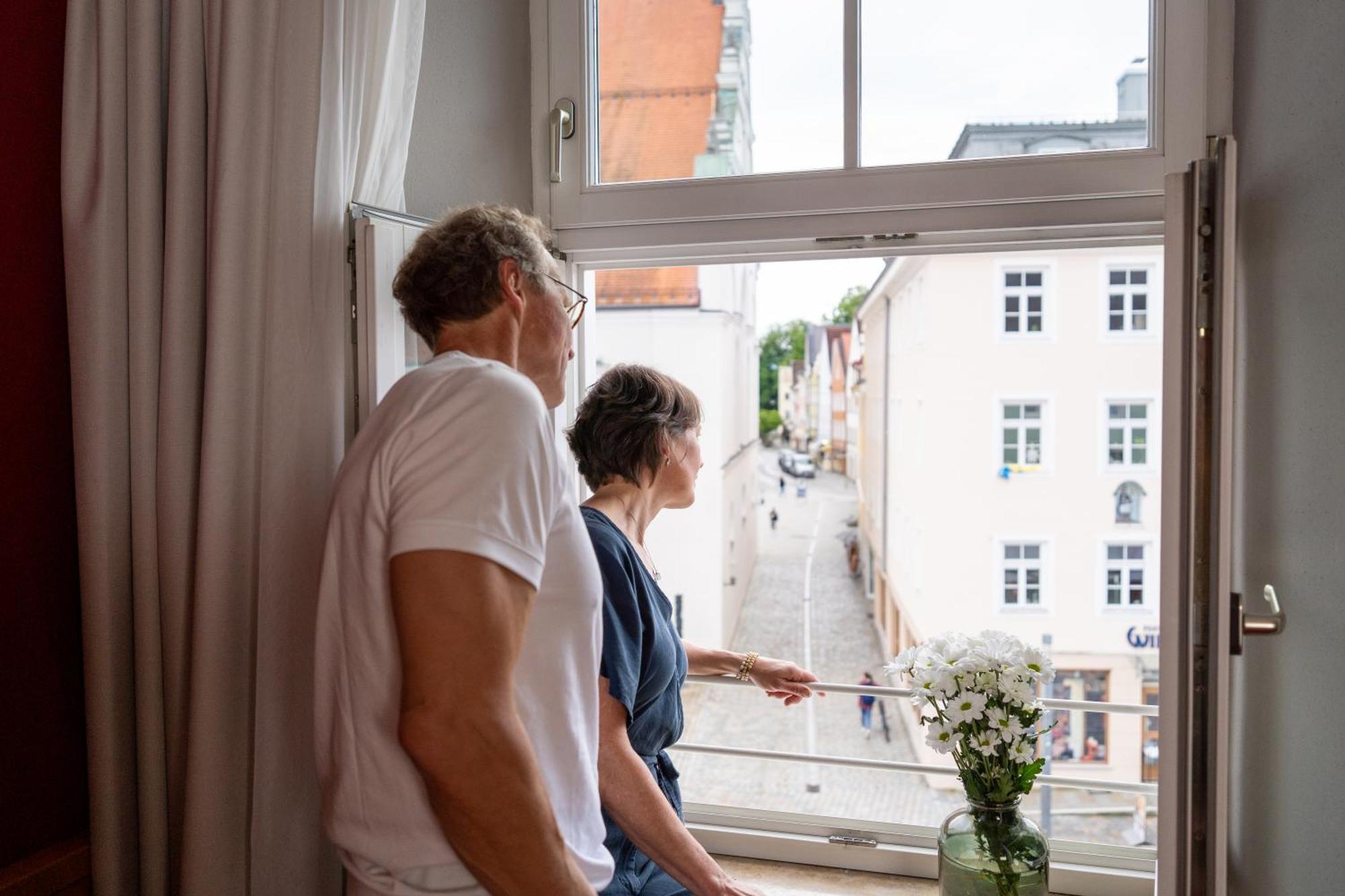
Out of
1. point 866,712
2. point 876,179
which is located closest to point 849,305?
point 866,712

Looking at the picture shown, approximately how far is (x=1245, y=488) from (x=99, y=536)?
5.25ft

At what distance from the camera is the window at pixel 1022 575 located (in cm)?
485

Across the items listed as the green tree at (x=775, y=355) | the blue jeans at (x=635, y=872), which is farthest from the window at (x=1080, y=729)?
the blue jeans at (x=635, y=872)

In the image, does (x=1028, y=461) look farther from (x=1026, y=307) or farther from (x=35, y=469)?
(x=35, y=469)

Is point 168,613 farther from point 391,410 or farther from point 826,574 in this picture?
point 826,574

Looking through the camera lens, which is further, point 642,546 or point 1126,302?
point 1126,302

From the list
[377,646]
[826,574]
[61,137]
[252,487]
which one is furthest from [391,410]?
[826,574]

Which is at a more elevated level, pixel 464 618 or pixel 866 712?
pixel 464 618

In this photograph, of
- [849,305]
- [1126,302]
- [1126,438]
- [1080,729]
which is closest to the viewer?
[849,305]

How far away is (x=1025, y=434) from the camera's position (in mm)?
4953

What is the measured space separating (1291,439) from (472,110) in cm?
138

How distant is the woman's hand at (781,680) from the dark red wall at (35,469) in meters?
1.03

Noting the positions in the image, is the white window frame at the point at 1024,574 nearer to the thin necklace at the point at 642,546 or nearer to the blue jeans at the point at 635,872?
the thin necklace at the point at 642,546

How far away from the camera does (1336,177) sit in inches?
39.6
